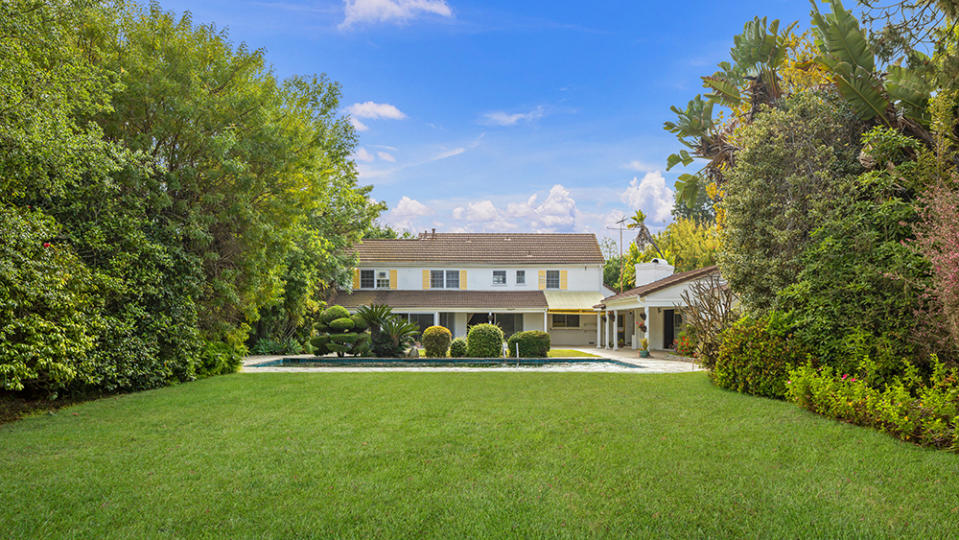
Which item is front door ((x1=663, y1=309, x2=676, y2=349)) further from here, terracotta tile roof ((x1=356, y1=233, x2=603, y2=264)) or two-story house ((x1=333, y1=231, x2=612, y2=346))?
terracotta tile roof ((x1=356, y1=233, x2=603, y2=264))

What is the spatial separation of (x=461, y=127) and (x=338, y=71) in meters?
6.13

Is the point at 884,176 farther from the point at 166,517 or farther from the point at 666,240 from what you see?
the point at 666,240

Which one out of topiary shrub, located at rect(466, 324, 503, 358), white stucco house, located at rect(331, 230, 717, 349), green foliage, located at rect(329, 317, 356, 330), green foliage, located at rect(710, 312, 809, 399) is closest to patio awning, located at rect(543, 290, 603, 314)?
white stucco house, located at rect(331, 230, 717, 349)

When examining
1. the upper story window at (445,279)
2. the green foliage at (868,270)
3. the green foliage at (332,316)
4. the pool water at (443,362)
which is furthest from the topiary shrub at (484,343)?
the green foliage at (868,270)

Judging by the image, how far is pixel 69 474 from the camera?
5207mm

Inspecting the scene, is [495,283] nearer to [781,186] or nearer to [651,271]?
[651,271]

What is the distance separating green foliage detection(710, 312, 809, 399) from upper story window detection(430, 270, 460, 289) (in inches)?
857

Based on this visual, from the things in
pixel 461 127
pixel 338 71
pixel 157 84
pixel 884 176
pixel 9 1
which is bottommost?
pixel 884 176

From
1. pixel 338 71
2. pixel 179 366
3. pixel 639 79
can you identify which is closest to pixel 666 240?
pixel 639 79

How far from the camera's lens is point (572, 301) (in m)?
30.0

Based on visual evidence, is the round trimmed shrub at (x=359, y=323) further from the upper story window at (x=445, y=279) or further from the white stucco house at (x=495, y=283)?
the upper story window at (x=445, y=279)

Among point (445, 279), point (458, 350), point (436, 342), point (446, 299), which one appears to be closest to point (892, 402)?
point (458, 350)

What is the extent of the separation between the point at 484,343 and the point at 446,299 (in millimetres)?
9691

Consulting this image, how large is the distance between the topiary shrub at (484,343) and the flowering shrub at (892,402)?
1273 cm
